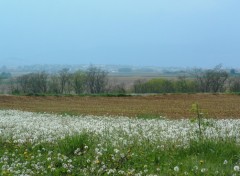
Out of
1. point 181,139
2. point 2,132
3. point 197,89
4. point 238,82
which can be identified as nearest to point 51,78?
point 197,89

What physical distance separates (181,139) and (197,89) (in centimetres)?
5926

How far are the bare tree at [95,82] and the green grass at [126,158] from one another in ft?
195

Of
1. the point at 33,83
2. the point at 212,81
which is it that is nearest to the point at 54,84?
the point at 33,83

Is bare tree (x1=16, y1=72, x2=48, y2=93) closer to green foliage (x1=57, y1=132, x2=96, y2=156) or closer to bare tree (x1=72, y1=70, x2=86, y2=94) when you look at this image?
bare tree (x1=72, y1=70, x2=86, y2=94)

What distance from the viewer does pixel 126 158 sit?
9.63 metres

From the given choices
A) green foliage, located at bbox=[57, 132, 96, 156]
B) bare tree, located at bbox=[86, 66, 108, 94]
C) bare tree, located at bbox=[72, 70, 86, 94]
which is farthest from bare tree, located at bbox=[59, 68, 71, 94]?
green foliage, located at bbox=[57, 132, 96, 156]

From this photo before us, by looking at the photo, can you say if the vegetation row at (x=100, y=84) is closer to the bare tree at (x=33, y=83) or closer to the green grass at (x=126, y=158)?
the bare tree at (x=33, y=83)

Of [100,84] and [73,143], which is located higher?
[73,143]

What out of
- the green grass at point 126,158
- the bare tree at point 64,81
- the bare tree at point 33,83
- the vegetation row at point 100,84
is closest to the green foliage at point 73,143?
the green grass at point 126,158

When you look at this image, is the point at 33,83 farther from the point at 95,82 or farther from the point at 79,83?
the point at 95,82

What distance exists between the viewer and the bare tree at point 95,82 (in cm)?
7138

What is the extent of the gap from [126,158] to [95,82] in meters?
62.6

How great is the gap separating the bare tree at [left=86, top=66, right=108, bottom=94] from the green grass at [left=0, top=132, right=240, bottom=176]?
2342 inches

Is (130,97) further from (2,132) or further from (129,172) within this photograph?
(129,172)
